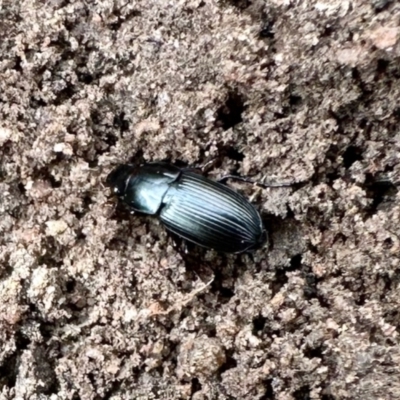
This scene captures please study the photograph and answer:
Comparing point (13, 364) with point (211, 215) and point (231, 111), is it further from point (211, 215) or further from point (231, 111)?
point (231, 111)

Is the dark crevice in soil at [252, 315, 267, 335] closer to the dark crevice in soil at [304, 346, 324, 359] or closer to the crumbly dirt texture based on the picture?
the crumbly dirt texture

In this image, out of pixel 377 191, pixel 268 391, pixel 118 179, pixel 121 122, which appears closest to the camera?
pixel 268 391

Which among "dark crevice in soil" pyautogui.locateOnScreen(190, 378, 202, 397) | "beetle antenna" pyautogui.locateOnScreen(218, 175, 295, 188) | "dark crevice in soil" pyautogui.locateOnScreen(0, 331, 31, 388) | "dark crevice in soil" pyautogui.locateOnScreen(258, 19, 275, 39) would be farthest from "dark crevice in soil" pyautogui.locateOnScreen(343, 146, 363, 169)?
"dark crevice in soil" pyautogui.locateOnScreen(0, 331, 31, 388)

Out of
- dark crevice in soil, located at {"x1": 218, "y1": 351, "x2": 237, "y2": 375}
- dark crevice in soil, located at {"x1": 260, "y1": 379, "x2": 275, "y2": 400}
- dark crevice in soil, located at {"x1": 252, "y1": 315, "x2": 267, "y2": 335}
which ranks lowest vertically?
dark crevice in soil, located at {"x1": 260, "y1": 379, "x2": 275, "y2": 400}

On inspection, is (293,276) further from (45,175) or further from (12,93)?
(12,93)

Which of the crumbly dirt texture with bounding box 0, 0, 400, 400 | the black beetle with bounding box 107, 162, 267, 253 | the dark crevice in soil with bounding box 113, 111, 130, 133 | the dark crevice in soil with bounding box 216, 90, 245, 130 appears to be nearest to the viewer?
the crumbly dirt texture with bounding box 0, 0, 400, 400

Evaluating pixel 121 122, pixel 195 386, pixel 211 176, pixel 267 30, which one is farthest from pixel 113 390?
pixel 267 30

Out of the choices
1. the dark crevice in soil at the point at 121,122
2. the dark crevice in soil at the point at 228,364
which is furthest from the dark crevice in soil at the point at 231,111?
the dark crevice in soil at the point at 228,364
